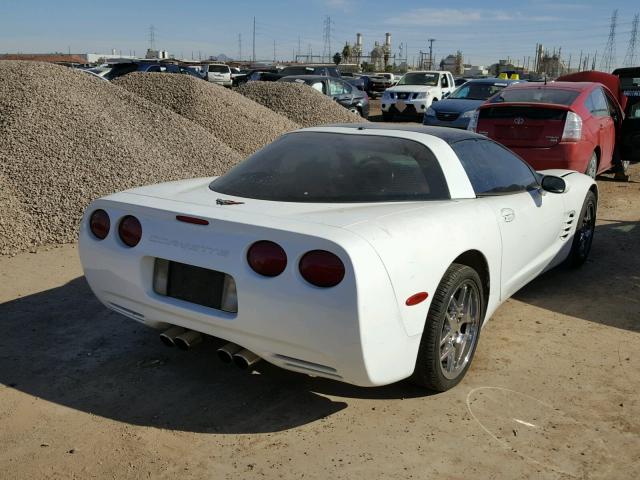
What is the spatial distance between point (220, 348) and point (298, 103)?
11777mm

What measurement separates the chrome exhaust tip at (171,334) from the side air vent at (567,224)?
3225mm

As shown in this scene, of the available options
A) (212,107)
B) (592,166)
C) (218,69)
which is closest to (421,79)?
(212,107)

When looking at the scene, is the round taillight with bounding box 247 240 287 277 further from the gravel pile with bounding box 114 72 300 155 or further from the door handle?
the gravel pile with bounding box 114 72 300 155

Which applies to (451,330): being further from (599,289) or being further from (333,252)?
(599,289)

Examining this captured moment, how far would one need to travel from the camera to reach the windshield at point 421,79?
22547 millimetres

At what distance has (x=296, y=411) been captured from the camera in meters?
3.50

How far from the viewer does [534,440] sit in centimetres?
325

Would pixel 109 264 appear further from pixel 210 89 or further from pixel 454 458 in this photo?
pixel 210 89

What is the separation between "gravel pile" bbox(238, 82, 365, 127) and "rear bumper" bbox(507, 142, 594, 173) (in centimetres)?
589

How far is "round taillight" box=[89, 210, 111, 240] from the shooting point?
366cm

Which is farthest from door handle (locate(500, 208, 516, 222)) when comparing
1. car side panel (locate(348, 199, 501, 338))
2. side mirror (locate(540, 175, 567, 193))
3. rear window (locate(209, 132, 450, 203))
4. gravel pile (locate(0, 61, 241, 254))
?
gravel pile (locate(0, 61, 241, 254))

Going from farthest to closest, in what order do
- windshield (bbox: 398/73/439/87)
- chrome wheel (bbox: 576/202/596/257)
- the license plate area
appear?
windshield (bbox: 398/73/439/87)
chrome wheel (bbox: 576/202/596/257)
the license plate area

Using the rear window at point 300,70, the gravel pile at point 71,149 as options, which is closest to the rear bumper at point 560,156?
the gravel pile at point 71,149

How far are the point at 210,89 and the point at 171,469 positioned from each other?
31.8ft
